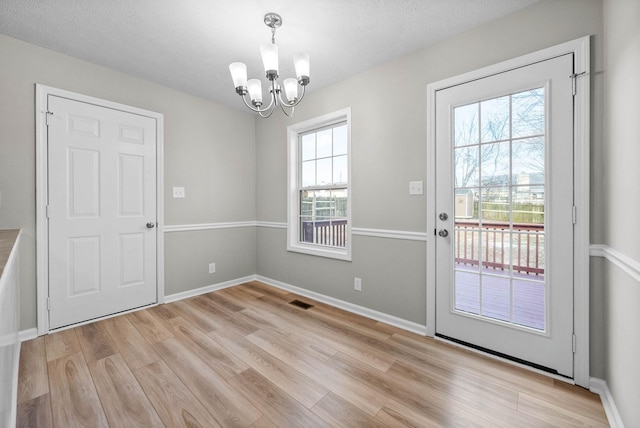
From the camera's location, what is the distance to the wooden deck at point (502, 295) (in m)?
1.85

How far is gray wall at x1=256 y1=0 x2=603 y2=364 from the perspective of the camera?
1.72m

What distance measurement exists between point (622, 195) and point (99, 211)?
151 inches

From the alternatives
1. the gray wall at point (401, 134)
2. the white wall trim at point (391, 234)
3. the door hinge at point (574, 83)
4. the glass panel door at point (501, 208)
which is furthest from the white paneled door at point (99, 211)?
the door hinge at point (574, 83)

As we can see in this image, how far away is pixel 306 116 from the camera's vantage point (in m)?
3.26

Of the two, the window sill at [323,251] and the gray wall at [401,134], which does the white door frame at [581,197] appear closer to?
the gray wall at [401,134]

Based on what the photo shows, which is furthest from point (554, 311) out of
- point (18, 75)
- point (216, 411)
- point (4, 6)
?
point (18, 75)

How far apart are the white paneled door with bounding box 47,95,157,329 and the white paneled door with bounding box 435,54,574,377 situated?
9.63ft

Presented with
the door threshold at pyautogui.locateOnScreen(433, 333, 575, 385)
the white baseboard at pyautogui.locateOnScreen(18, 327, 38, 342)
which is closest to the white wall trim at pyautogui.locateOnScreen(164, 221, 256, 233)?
the white baseboard at pyautogui.locateOnScreen(18, 327, 38, 342)

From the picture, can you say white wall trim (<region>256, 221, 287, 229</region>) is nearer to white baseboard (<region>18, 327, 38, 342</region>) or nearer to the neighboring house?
the neighboring house

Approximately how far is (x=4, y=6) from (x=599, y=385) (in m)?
4.48

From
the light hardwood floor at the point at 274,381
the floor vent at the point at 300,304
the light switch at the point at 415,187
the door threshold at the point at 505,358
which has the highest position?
the light switch at the point at 415,187

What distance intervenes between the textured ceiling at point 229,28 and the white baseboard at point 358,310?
2.38m

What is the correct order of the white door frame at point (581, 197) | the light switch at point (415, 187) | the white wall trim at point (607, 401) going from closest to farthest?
the white wall trim at point (607, 401), the white door frame at point (581, 197), the light switch at point (415, 187)

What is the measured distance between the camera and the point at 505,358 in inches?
76.2
